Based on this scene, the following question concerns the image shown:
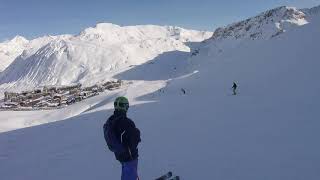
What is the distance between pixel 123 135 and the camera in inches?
317

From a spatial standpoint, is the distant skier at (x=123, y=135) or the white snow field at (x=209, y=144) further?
the white snow field at (x=209, y=144)

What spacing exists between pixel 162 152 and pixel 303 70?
19.9 m

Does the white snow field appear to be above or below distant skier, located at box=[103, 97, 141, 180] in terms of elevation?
below

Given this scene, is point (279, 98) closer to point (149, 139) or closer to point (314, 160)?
point (149, 139)

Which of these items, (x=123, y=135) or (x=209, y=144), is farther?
(x=209, y=144)

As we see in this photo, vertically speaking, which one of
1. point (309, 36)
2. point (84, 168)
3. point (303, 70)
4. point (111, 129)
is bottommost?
point (84, 168)

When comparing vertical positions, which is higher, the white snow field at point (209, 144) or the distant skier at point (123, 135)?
the distant skier at point (123, 135)

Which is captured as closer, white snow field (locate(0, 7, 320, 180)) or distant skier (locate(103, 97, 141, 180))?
distant skier (locate(103, 97, 141, 180))

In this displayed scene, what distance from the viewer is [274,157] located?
1177 centimetres

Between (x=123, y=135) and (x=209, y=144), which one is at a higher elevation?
(x=123, y=135)

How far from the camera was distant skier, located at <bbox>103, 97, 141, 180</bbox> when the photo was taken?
8.07 metres

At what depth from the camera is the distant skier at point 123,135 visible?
26.5 ft

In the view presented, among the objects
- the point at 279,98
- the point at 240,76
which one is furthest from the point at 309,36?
the point at 279,98

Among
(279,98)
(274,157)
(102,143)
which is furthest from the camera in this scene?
(279,98)
